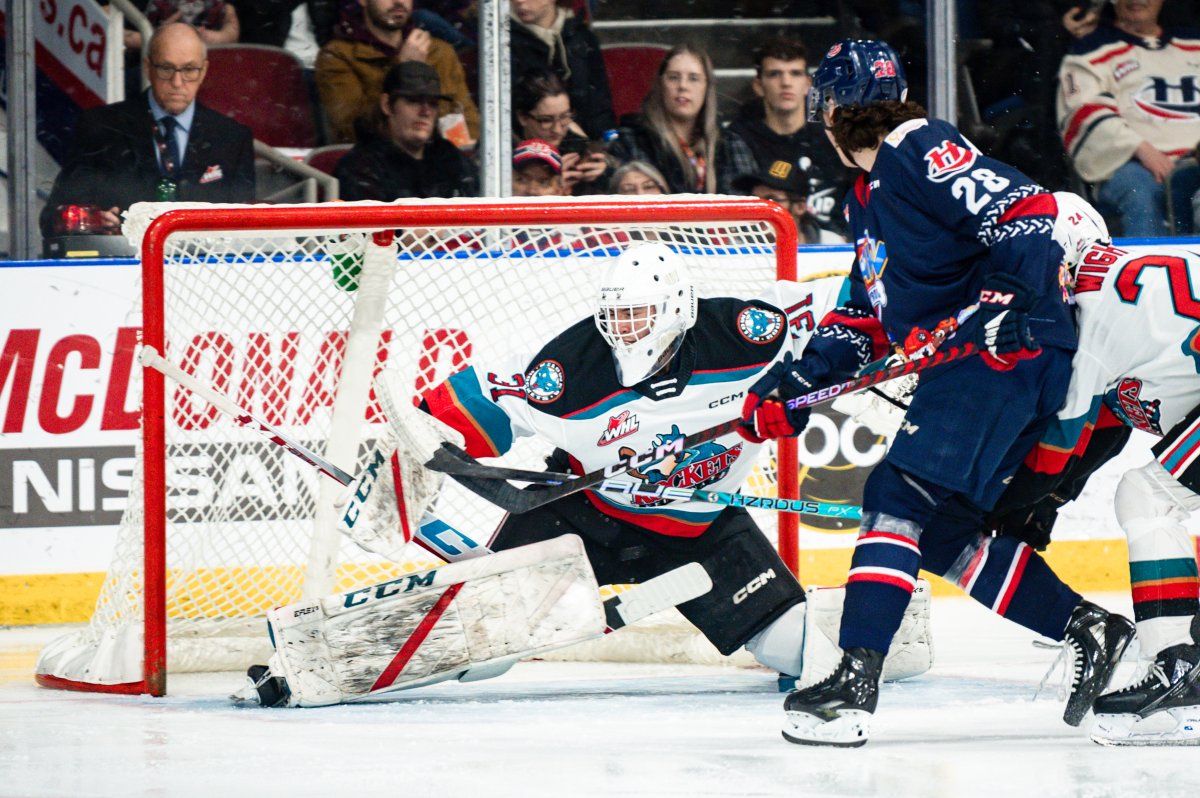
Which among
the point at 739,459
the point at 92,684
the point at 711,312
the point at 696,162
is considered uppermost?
the point at 696,162

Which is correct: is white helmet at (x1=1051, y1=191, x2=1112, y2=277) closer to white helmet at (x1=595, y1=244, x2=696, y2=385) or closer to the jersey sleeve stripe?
white helmet at (x1=595, y1=244, x2=696, y2=385)

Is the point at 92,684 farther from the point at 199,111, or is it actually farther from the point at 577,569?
the point at 199,111

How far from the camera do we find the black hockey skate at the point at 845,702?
89.7 inches

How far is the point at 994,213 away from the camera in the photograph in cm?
226

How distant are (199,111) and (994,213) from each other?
2.66m

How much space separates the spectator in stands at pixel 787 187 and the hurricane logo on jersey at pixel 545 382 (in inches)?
69.7

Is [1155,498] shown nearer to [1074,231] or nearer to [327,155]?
A: [1074,231]

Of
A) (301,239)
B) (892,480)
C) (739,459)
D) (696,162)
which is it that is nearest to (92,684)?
(301,239)

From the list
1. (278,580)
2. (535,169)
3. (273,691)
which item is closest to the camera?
(273,691)

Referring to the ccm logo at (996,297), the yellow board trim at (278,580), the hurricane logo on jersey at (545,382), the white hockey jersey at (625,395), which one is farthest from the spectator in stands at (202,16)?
the ccm logo at (996,297)

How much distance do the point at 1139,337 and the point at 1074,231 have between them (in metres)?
0.21

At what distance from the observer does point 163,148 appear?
4.20 m

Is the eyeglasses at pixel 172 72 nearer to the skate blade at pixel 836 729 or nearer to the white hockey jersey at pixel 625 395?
the white hockey jersey at pixel 625 395

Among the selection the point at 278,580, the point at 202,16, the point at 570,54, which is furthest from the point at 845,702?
the point at 202,16
